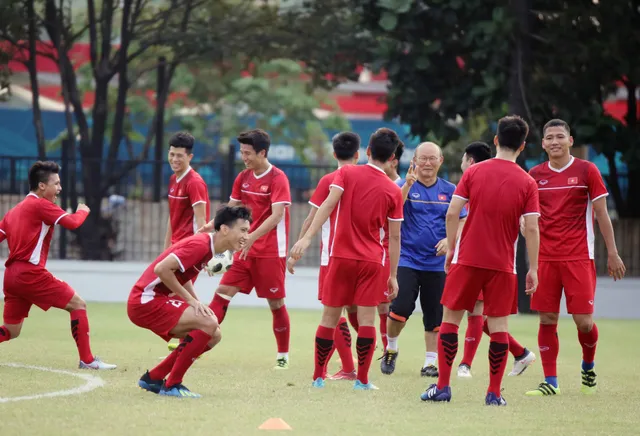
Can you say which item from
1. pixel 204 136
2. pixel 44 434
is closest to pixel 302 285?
pixel 44 434

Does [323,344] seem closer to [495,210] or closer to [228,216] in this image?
[228,216]

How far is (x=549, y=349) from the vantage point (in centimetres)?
918

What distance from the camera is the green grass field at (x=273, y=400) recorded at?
6.93 m

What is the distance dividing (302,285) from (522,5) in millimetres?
5435

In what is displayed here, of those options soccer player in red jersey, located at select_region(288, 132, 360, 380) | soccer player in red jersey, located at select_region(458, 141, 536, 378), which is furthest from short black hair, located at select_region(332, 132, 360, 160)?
soccer player in red jersey, located at select_region(458, 141, 536, 378)

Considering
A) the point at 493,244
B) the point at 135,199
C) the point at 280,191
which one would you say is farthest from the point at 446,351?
the point at 135,199

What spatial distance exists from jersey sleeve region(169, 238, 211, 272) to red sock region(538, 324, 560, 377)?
289cm

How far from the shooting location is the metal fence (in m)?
18.8

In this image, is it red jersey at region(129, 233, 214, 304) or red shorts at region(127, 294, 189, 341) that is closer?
red jersey at region(129, 233, 214, 304)

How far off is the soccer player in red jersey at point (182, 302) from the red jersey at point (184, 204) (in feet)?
10.3

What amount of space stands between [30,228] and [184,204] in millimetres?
1963

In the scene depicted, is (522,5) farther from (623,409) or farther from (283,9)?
(623,409)

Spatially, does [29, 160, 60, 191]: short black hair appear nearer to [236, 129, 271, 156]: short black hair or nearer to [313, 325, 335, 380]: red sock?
[236, 129, 271, 156]: short black hair

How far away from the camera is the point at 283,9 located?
2100 cm
